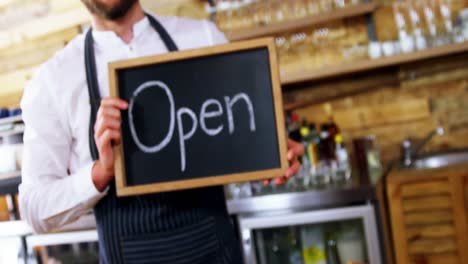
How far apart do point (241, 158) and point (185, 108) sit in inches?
6.1

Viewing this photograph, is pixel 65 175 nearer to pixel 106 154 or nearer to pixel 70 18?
pixel 106 154

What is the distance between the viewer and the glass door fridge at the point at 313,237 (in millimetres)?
1938

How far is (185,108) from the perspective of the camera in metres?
0.96

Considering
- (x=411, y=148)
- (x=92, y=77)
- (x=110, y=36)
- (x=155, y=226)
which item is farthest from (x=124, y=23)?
(x=411, y=148)

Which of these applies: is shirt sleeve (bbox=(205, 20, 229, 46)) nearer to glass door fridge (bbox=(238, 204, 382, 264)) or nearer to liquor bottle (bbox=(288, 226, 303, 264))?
glass door fridge (bbox=(238, 204, 382, 264))

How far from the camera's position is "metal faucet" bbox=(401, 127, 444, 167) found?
2.48m

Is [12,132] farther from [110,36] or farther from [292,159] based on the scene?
[292,159]

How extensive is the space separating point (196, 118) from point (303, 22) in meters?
1.71

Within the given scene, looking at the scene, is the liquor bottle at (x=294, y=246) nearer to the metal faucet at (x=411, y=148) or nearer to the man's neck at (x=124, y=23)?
the metal faucet at (x=411, y=148)

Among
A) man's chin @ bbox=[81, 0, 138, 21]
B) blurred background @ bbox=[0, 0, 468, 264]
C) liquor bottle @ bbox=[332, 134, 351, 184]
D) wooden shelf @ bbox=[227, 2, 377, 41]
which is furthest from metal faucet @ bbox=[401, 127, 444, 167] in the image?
man's chin @ bbox=[81, 0, 138, 21]

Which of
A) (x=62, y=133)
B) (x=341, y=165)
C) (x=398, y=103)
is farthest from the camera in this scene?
(x=398, y=103)

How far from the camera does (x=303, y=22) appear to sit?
251 centimetres

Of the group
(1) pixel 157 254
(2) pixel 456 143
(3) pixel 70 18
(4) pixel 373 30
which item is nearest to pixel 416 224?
(2) pixel 456 143

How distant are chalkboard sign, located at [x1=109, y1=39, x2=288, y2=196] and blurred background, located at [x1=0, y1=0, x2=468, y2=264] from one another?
0.80 meters
